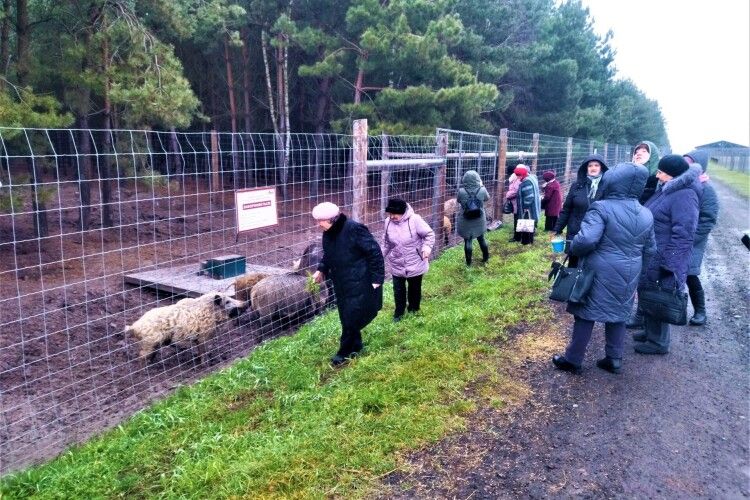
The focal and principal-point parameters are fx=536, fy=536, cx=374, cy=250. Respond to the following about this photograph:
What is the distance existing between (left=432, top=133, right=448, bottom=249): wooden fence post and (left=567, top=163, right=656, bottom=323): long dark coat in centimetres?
493

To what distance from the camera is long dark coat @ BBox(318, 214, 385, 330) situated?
4480mm

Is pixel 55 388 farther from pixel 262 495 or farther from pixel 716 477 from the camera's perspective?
pixel 716 477

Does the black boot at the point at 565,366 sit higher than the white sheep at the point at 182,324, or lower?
higher

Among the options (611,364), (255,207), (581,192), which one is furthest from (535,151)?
(255,207)

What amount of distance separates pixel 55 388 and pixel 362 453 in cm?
371

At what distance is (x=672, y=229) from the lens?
4473 mm

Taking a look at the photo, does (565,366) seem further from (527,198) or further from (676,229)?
(527,198)

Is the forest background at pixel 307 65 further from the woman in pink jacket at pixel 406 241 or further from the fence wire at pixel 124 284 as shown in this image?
the woman in pink jacket at pixel 406 241

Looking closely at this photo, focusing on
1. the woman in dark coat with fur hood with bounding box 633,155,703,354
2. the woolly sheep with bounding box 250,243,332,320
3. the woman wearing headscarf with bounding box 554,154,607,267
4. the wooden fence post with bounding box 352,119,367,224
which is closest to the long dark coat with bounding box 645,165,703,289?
the woman in dark coat with fur hood with bounding box 633,155,703,354

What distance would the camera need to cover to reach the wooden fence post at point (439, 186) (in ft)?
28.7

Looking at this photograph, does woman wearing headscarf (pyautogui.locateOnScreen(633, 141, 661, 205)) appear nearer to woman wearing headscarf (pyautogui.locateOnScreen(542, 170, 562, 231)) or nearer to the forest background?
woman wearing headscarf (pyautogui.locateOnScreen(542, 170, 562, 231))

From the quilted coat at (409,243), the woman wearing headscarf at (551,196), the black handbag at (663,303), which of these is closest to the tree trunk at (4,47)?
the quilted coat at (409,243)

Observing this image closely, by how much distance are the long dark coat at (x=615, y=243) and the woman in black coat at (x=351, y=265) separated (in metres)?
1.63

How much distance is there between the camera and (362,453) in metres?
3.12
